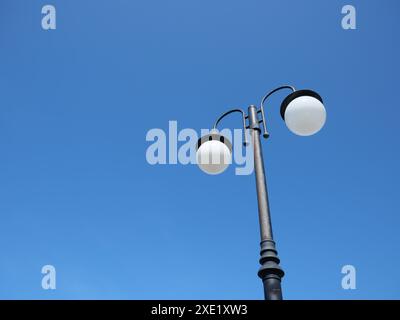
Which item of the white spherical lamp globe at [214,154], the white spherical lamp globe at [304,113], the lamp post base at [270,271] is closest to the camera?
the lamp post base at [270,271]

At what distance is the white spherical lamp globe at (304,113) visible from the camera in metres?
6.91

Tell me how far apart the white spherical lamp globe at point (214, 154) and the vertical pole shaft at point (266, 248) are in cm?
69

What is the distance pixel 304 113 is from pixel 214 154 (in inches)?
55.3

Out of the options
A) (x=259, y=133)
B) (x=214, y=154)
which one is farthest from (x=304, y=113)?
(x=214, y=154)

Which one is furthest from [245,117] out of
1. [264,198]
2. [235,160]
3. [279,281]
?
[279,281]

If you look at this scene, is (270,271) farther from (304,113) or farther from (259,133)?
(304,113)

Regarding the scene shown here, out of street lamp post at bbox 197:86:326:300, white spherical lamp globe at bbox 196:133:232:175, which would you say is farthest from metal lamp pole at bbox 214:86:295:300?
white spherical lamp globe at bbox 196:133:232:175

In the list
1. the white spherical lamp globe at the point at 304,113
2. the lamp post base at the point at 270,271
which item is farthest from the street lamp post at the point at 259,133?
the lamp post base at the point at 270,271

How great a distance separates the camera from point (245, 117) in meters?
7.43

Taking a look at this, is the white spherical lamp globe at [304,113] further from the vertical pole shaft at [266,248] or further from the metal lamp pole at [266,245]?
the vertical pole shaft at [266,248]

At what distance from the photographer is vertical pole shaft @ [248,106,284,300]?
Answer: 17.4 ft

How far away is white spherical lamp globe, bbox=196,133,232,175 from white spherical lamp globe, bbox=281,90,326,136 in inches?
39.4

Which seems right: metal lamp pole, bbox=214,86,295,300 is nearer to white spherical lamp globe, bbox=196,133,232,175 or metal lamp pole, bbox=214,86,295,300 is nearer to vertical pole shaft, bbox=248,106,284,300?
vertical pole shaft, bbox=248,106,284,300
